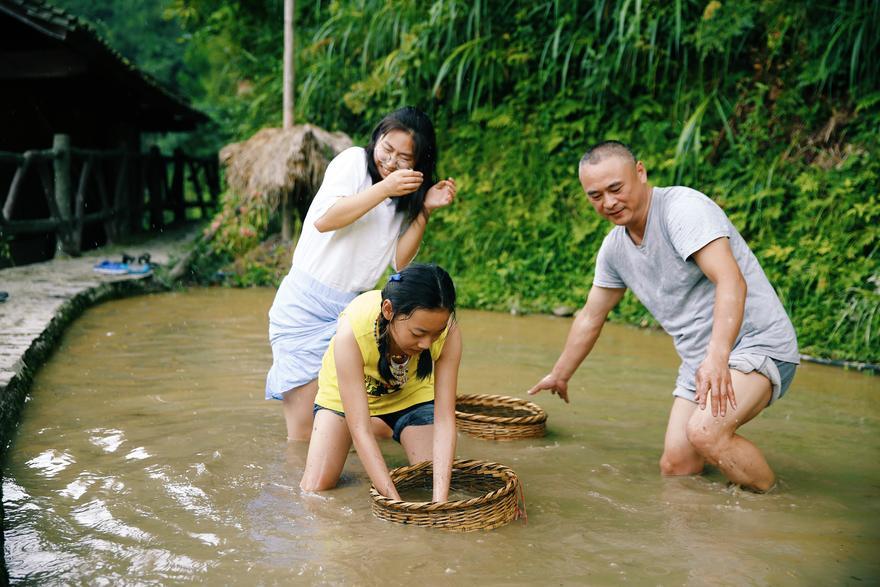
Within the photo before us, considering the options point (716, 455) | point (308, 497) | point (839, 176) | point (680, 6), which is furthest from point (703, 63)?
point (308, 497)

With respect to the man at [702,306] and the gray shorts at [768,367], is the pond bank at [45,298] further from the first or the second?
the gray shorts at [768,367]

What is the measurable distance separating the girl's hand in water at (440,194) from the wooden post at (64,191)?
23.5ft

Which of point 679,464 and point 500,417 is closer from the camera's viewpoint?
point 679,464

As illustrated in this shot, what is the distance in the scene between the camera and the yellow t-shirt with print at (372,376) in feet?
11.2

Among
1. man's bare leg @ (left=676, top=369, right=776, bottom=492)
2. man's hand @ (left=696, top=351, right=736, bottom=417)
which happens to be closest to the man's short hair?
man's hand @ (left=696, top=351, right=736, bottom=417)

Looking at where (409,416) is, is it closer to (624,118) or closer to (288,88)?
(624,118)

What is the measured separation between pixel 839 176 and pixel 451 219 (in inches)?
157

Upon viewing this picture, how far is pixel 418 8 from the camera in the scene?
9.84 m

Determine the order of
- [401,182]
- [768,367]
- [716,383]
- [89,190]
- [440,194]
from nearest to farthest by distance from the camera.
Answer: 1. [716,383]
2. [768,367]
3. [401,182]
4. [440,194]
5. [89,190]

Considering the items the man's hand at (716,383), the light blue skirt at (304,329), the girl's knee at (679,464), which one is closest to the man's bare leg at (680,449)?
the girl's knee at (679,464)

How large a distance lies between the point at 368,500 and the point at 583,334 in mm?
1331

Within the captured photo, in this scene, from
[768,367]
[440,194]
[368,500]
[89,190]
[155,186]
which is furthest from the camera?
[155,186]

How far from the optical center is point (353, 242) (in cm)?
411

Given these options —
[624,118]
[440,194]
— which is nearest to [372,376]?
[440,194]
